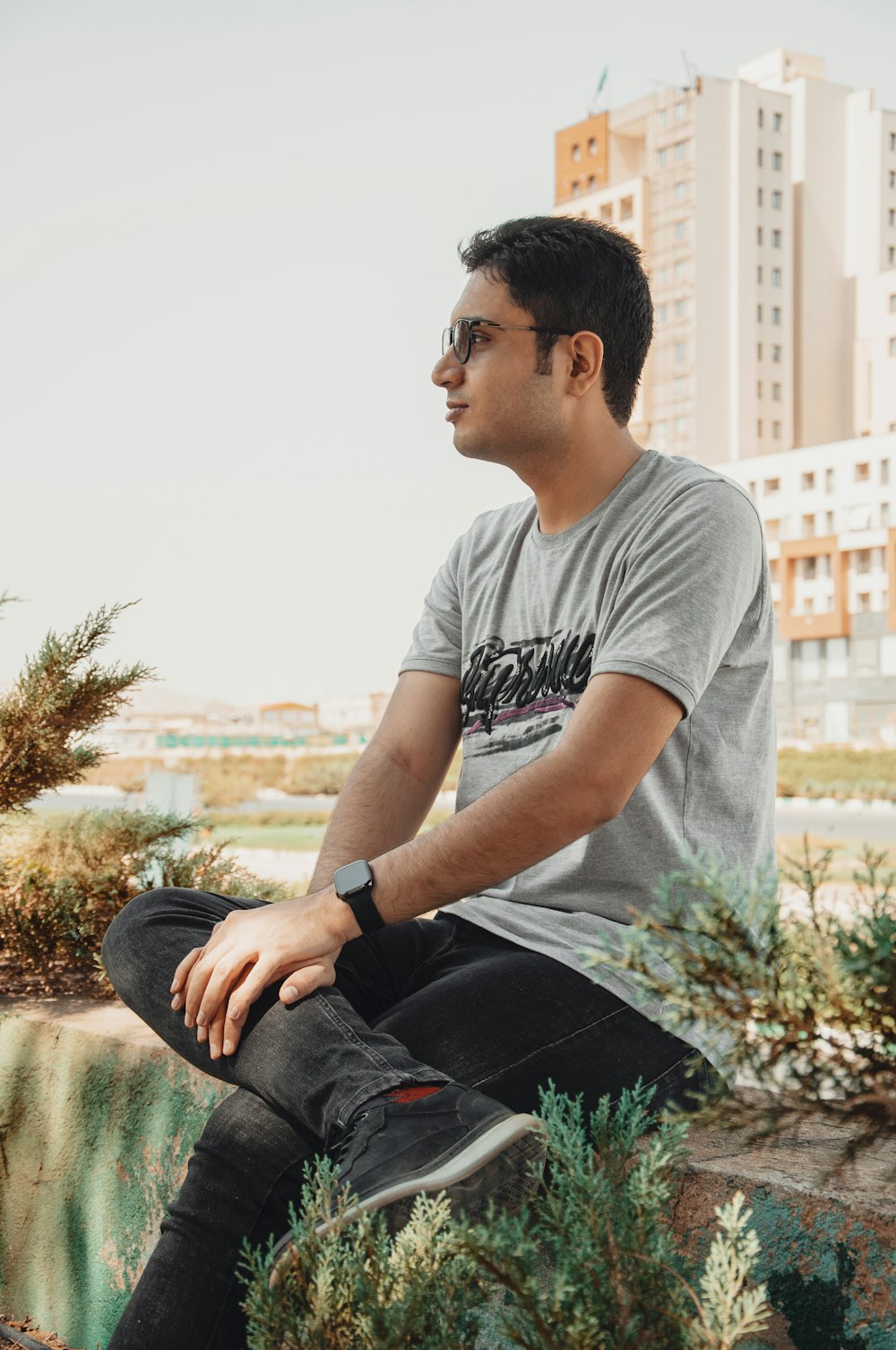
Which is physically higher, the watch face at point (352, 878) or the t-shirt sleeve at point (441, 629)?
the t-shirt sleeve at point (441, 629)

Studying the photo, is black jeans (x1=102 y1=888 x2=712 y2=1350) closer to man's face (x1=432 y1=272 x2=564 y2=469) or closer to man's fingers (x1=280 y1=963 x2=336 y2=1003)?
man's fingers (x1=280 y1=963 x2=336 y2=1003)

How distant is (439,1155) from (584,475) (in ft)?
3.63

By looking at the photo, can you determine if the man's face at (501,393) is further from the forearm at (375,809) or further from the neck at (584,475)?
the forearm at (375,809)

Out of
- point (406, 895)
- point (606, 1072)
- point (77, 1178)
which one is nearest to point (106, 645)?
point (77, 1178)

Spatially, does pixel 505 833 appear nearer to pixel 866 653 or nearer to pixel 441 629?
pixel 441 629

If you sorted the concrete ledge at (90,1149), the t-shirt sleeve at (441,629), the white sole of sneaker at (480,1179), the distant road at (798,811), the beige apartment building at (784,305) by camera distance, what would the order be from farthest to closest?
the beige apartment building at (784,305) < the distant road at (798,811) < the t-shirt sleeve at (441,629) < the concrete ledge at (90,1149) < the white sole of sneaker at (480,1179)

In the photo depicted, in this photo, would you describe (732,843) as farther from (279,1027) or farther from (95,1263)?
(95,1263)

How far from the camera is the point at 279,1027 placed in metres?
1.51

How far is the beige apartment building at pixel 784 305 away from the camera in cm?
4988

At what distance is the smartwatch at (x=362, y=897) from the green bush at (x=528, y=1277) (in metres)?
0.42

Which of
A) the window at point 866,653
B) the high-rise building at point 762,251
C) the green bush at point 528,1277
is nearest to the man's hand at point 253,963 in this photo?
the green bush at point 528,1277

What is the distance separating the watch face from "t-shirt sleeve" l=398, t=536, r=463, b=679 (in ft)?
2.16

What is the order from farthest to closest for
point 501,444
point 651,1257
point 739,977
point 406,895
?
point 501,444 → point 406,895 → point 651,1257 → point 739,977

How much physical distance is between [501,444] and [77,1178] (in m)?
1.54
